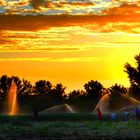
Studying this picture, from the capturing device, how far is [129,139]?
93.8 ft

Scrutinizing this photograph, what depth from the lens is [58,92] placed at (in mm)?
128625

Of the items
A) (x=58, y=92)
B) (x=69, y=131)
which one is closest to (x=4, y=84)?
(x=58, y=92)

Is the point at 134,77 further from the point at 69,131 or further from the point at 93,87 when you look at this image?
the point at 69,131

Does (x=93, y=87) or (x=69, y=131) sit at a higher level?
(x=93, y=87)

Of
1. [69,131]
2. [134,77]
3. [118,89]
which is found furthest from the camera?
[118,89]

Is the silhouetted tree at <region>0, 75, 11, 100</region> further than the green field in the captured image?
Yes

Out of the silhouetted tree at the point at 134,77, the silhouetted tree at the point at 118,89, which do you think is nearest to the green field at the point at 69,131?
the silhouetted tree at the point at 134,77

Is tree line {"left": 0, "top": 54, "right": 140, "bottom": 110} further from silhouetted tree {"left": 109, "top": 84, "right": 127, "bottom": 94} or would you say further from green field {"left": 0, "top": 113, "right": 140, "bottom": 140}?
green field {"left": 0, "top": 113, "right": 140, "bottom": 140}

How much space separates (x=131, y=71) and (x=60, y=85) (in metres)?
40.7

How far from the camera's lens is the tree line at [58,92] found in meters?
94.9

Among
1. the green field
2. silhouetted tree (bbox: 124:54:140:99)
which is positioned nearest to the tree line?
silhouetted tree (bbox: 124:54:140:99)

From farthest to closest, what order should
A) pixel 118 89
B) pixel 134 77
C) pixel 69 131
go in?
pixel 118 89, pixel 134 77, pixel 69 131

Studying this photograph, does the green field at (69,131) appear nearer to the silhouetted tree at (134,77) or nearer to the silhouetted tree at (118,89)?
the silhouetted tree at (134,77)

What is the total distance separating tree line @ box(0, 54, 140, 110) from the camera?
311 feet
